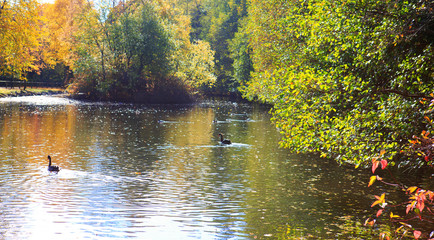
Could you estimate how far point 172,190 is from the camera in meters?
18.4

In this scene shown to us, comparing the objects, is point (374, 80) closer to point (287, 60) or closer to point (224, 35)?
point (287, 60)

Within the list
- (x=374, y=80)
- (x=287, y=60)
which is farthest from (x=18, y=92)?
(x=374, y=80)

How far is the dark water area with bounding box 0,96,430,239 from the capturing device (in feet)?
44.5

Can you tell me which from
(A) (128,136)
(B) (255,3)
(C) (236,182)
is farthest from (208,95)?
→ (C) (236,182)

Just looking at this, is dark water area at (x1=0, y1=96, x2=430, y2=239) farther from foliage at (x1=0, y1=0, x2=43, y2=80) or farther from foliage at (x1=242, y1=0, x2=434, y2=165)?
foliage at (x1=0, y1=0, x2=43, y2=80)

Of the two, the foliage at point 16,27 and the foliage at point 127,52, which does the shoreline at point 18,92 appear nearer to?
the foliage at point 127,52

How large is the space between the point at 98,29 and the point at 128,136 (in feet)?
129

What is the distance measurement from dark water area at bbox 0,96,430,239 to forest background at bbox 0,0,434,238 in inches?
71.5

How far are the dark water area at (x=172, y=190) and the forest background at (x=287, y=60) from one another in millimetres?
1816

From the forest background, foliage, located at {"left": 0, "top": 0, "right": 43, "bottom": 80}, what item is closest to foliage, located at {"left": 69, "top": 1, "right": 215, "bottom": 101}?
the forest background

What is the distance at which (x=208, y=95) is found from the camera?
10700 centimetres

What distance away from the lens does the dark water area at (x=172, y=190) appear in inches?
534

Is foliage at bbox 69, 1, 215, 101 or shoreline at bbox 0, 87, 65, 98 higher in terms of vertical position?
foliage at bbox 69, 1, 215, 101

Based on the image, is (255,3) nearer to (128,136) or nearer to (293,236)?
(128,136)
